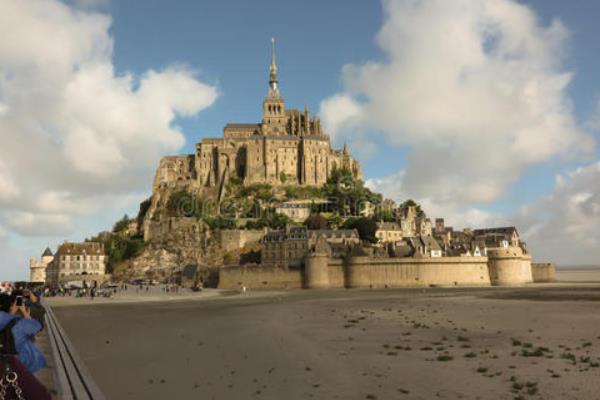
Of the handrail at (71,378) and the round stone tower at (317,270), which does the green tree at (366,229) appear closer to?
the round stone tower at (317,270)

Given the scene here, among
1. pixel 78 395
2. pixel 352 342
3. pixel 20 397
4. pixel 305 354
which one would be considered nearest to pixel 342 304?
pixel 352 342

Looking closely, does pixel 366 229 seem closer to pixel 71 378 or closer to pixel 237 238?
pixel 237 238

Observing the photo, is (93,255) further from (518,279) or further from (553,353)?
(553,353)

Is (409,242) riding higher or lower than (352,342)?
higher

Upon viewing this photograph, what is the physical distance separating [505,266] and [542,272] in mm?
14698

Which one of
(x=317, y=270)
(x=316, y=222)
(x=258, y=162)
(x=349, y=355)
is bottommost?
(x=349, y=355)

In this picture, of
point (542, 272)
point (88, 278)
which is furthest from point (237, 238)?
point (542, 272)

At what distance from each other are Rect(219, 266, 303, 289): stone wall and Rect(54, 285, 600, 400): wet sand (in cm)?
3254

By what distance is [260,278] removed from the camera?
63062 mm

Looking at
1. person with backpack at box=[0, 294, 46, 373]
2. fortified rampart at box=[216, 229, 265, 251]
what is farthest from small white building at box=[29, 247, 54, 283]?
person with backpack at box=[0, 294, 46, 373]

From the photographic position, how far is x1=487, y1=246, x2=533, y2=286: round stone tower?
65625 mm

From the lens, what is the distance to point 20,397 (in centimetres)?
475

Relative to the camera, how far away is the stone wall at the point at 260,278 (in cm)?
6241

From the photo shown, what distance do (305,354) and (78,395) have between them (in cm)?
912
